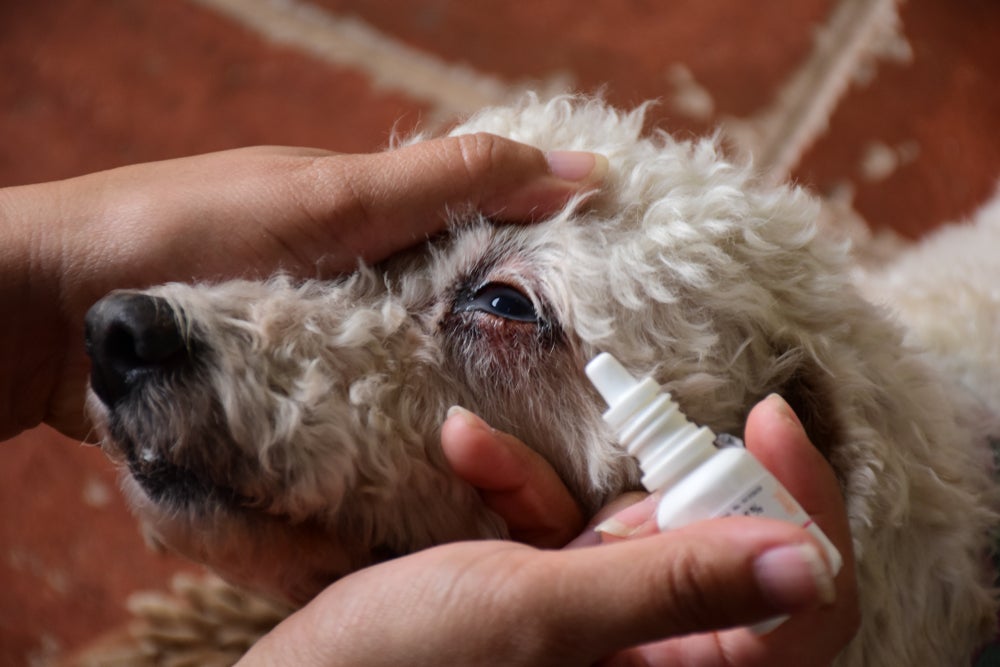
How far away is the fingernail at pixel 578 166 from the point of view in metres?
1.24

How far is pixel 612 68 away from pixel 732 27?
1.31 ft

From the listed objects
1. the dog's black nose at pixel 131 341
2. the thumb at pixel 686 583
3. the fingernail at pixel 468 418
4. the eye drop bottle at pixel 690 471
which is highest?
the eye drop bottle at pixel 690 471

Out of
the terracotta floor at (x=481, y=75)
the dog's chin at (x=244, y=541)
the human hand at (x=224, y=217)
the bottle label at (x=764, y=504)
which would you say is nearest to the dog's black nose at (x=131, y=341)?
the dog's chin at (x=244, y=541)

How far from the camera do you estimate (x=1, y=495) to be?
1.99 metres

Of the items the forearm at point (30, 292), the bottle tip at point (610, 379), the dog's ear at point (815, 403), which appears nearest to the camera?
the bottle tip at point (610, 379)

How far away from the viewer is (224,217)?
1377mm

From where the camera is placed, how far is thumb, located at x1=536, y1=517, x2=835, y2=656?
73 cm

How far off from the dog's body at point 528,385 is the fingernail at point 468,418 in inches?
2.8

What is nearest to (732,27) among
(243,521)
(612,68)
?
(612,68)

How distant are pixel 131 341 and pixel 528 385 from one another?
1.56ft

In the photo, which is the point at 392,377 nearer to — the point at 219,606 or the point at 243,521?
the point at 243,521

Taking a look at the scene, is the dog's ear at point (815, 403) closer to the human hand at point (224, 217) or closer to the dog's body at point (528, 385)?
the dog's body at point (528, 385)

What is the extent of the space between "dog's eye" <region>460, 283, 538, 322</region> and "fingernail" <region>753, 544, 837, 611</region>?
52 cm

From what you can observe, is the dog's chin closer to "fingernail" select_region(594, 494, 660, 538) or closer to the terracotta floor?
"fingernail" select_region(594, 494, 660, 538)
